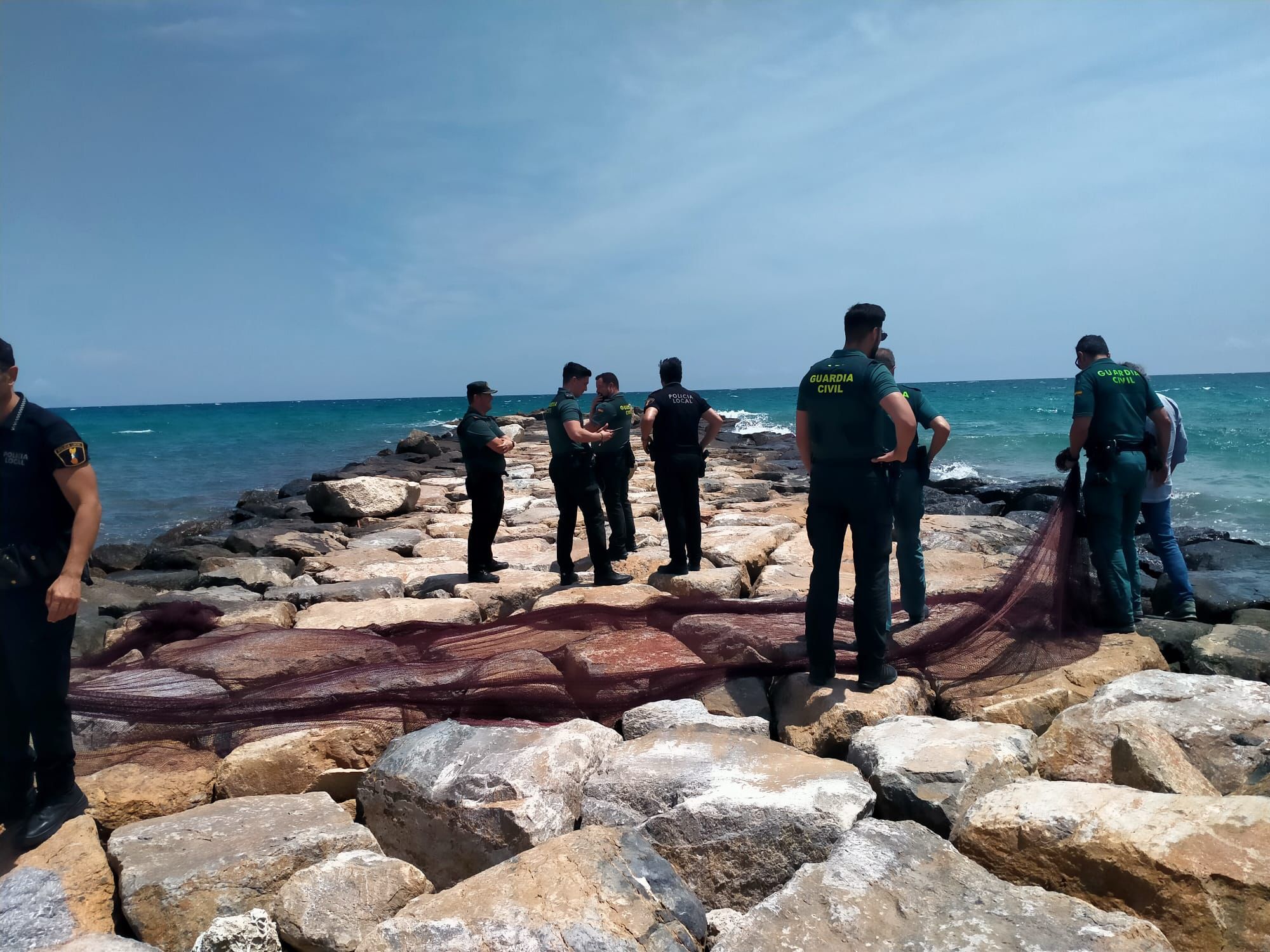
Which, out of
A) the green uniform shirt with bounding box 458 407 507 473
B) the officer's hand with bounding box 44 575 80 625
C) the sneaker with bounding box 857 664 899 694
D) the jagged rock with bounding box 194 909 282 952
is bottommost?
the jagged rock with bounding box 194 909 282 952

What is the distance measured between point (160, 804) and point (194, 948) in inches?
43.8

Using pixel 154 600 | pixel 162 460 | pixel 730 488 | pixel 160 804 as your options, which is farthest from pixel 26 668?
pixel 162 460

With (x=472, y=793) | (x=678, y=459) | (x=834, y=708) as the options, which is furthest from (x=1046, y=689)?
(x=678, y=459)

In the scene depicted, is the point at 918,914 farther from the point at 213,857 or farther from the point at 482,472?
the point at 482,472

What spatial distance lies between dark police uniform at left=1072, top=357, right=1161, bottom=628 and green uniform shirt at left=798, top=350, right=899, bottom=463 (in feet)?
6.05

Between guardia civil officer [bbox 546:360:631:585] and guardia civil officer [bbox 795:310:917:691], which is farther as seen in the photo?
guardia civil officer [bbox 546:360:631:585]

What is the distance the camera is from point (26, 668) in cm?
299

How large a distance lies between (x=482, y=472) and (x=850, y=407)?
400 cm

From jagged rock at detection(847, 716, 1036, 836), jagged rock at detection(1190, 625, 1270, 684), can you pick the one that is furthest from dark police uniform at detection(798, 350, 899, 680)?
jagged rock at detection(1190, 625, 1270, 684)

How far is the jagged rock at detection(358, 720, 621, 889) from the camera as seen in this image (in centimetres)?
298

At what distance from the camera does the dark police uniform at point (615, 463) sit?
23.9 ft

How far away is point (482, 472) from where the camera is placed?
7.17 metres

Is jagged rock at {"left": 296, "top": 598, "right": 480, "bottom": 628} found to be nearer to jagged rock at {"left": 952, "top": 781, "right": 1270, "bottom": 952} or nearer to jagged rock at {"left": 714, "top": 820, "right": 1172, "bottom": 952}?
jagged rock at {"left": 714, "top": 820, "right": 1172, "bottom": 952}

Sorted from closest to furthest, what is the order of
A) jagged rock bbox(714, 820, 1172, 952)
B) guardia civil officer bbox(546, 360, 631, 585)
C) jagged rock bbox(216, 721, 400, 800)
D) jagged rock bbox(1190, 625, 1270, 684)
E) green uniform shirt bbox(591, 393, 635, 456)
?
jagged rock bbox(714, 820, 1172, 952), jagged rock bbox(216, 721, 400, 800), jagged rock bbox(1190, 625, 1270, 684), guardia civil officer bbox(546, 360, 631, 585), green uniform shirt bbox(591, 393, 635, 456)
